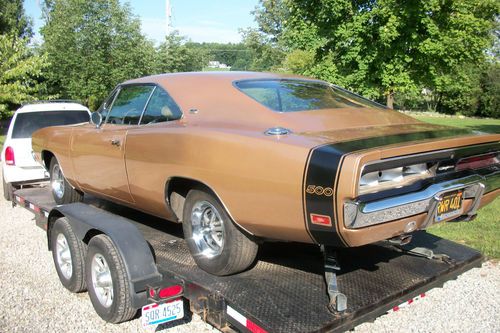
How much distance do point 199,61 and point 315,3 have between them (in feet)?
126

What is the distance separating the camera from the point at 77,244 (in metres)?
3.97

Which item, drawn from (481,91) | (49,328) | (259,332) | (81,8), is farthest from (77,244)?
(481,91)

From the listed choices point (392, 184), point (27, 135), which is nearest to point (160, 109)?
point (392, 184)

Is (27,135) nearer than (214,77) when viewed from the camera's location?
No

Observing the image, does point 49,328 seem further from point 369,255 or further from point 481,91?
point 481,91

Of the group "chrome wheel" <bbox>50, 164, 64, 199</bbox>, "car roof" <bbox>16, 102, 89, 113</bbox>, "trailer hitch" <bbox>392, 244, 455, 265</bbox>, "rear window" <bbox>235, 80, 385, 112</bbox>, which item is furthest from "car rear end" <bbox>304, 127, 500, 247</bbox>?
"car roof" <bbox>16, 102, 89, 113</bbox>

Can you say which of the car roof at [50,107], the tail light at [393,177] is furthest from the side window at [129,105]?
the car roof at [50,107]

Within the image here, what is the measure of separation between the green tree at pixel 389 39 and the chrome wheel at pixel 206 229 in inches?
271

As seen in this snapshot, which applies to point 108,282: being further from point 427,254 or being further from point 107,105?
point 427,254

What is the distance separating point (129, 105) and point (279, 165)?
229cm

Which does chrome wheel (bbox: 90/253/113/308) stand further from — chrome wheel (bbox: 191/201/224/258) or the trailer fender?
chrome wheel (bbox: 191/201/224/258)

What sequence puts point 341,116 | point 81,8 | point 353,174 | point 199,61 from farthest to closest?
point 199,61 < point 81,8 < point 341,116 < point 353,174

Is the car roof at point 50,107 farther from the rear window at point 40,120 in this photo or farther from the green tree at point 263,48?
the green tree at point 263,48

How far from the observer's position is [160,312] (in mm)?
3076
